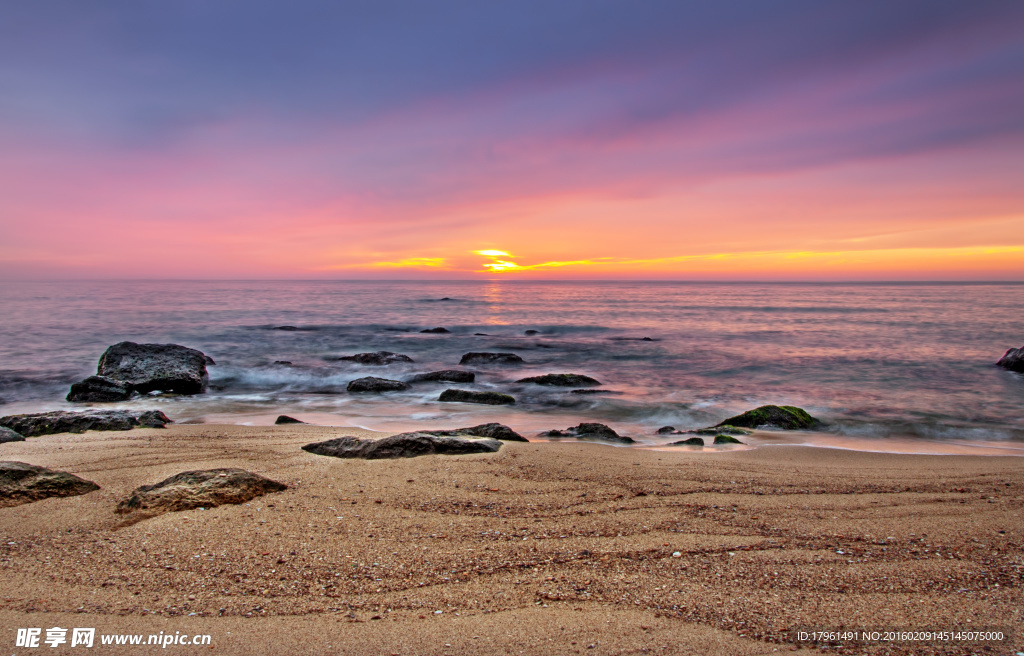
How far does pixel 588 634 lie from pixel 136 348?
1331 centimetres

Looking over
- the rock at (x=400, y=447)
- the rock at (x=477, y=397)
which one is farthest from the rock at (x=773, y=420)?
the rock at (x=400, y=447)

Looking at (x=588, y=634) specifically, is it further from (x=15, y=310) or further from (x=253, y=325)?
(x=15, y=310)

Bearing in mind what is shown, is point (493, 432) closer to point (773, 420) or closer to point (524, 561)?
point (524, 561)

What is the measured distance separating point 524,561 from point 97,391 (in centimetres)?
1093

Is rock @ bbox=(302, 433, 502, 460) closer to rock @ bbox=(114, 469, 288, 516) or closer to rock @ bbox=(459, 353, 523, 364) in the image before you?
rock @ bbox=(114, 469, 288, 516)

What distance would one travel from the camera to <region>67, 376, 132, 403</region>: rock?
10.4 meters

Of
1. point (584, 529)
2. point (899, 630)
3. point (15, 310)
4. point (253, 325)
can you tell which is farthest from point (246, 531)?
point (15, 310)

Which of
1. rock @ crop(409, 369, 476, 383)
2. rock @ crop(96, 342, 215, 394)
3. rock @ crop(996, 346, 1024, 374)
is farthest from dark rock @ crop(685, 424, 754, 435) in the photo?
rock @ crop(996, 346, 1024, 374)

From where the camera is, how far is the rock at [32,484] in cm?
386

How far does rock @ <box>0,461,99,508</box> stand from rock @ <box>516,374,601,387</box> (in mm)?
10063

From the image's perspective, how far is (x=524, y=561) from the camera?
3.18m

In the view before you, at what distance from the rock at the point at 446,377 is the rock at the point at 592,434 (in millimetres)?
5796

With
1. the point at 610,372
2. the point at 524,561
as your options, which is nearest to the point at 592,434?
the point at 524,561

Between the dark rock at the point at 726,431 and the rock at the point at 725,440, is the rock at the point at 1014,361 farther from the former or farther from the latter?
the rock at the point at 725,440
